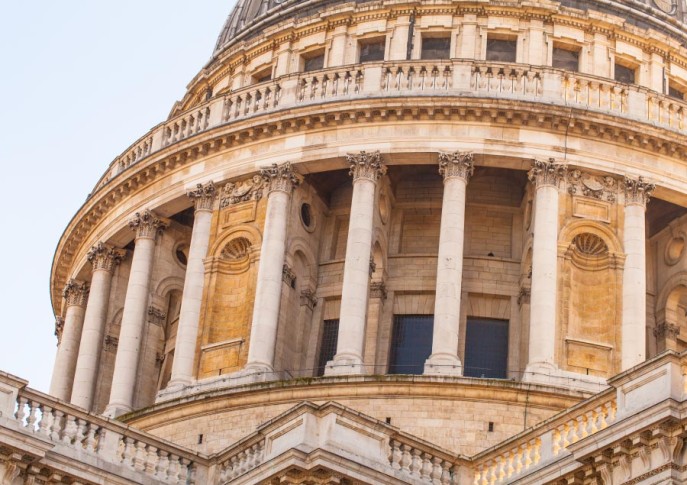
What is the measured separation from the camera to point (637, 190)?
137 ft

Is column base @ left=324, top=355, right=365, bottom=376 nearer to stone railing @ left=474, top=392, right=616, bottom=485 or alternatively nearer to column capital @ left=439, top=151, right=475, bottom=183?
column capital @ left=439, top=151, right=475, bottom=183

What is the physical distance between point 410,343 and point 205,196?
667 centimetres

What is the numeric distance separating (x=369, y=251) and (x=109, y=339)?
372 inches

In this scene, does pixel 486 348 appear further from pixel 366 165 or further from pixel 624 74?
pixel 624 74

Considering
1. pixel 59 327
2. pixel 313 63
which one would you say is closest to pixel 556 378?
pixel 313 63

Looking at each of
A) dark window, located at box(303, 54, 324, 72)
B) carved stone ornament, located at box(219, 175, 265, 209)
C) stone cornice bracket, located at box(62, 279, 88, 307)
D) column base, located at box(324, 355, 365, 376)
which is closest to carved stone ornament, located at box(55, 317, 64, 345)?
stone cornice bracket, located at box(62, 279, 88, 307)

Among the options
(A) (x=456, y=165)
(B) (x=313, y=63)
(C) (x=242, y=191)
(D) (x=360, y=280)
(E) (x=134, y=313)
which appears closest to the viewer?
(D) (x=360, y=280)

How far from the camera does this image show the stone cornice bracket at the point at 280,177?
43125mm

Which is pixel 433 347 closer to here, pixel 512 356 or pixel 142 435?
pixel 512 356

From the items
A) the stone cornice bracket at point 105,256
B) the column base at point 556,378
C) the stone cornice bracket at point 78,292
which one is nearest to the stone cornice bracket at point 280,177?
the stone cornice bracket at point 105,256

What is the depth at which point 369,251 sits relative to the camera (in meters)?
41.4

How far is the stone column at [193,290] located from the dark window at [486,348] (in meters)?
6.78

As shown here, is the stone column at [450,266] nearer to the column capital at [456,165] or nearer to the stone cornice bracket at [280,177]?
the column capital at [456,165]

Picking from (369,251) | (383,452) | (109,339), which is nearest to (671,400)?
(383,452)
